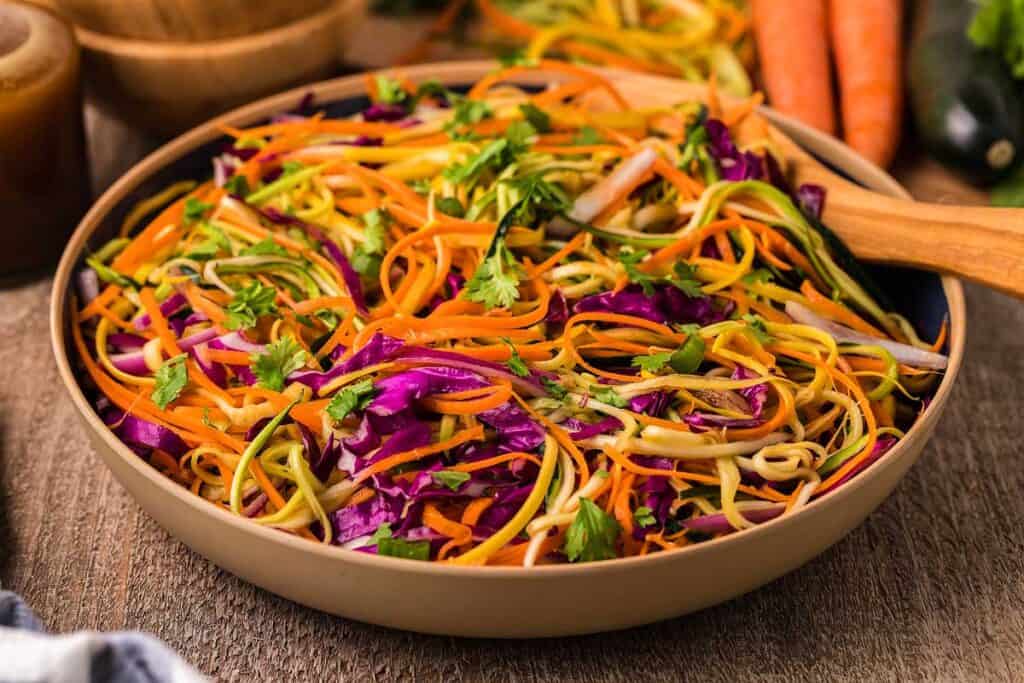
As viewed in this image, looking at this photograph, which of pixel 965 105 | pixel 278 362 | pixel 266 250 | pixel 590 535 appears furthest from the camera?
pixel 965 105

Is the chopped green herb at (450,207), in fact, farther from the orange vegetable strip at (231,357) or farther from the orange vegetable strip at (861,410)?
the orange vegetable strip at (861,410)

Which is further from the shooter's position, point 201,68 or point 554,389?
point 201,68

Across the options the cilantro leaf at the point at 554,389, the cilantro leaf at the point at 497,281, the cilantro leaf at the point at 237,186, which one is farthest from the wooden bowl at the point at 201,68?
the cilantro leaf at the point at 554,389

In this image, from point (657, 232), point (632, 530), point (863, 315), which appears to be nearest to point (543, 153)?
point (657, 232)

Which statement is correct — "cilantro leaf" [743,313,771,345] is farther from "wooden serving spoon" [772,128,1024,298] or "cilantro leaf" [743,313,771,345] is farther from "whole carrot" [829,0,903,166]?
"whole carrot" [829,0,903,166]

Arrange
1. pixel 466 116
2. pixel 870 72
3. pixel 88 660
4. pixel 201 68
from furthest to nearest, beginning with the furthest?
1. pixel 870 72
2. pixel 201 68
3. pixel 466 116
4. pixel 88 660

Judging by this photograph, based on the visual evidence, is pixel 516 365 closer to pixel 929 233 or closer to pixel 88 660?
pixel 88 660

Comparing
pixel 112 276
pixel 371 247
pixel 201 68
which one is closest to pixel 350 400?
pixel 371 247
